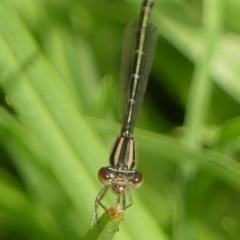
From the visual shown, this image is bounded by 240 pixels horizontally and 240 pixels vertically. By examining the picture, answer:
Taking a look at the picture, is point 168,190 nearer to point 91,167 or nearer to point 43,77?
point 91,167

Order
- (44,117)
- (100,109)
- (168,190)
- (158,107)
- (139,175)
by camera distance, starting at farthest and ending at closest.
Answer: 1. (158,107)
2. (168,190)
3. (100,109)
4. (139,175)
5. (44,117)

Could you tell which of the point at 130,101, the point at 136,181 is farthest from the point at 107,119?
the point at 136,181

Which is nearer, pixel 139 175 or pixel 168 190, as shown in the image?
pixel 139 175

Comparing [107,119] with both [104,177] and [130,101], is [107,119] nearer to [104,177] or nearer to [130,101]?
[130,101]

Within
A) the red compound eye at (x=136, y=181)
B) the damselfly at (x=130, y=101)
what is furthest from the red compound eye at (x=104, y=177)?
the red compound eye at (x=136, y=181)

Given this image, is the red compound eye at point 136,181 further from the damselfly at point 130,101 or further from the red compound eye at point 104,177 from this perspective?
the red compound eye at point 104,177

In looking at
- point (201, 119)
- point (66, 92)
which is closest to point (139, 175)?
point (66, 92)
